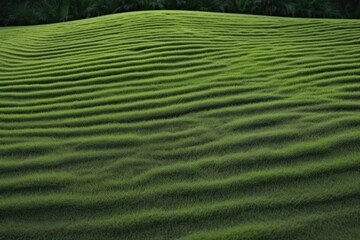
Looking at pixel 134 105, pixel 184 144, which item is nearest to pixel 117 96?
pixel 134 105

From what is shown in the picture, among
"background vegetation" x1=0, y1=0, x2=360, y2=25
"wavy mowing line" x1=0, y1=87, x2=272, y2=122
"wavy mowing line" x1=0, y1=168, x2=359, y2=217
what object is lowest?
"wavy mowing line" x1=0, y1=168, x2=359, y2=217

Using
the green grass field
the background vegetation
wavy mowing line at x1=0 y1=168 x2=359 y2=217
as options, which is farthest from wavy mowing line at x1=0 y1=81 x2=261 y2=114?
the background vegetation

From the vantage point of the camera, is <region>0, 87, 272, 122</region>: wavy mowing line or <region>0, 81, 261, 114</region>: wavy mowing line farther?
<region>0, 81, 261, 114</region>: wavy mowing line

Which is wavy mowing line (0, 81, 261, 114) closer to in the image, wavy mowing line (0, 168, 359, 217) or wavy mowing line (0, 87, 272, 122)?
wavy mowing line (0, 87, 272, 122)

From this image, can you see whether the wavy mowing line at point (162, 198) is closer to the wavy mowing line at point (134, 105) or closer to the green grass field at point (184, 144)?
the green grass field at point (184, 144)

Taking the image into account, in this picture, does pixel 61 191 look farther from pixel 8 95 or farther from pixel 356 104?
pixel 356 104

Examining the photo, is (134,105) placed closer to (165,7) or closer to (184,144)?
(184,144)
